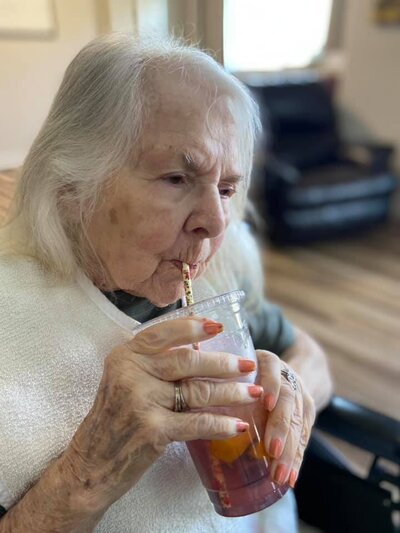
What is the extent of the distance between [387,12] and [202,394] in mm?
4388

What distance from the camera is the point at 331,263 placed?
367 centimetres

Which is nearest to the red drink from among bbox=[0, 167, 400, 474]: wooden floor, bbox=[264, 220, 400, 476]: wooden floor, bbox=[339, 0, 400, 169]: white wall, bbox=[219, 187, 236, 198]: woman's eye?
bbox=[219, 187, 236, 198]: woman's eye

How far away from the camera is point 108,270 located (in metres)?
0.80

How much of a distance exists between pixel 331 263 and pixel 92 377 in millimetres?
3093

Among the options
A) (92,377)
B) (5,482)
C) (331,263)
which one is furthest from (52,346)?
(331,263)

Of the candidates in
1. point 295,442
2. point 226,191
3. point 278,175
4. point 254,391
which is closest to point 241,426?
point 254,391

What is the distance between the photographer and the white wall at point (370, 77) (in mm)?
4254

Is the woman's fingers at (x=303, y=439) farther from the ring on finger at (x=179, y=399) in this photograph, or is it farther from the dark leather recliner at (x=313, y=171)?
the dark leather recliner at (x=313, y=171)

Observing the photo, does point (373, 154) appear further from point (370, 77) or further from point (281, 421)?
point (281, 421)

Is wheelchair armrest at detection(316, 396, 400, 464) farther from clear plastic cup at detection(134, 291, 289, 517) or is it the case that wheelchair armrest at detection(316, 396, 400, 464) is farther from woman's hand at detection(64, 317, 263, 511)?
woman's hand at detection(64, 317, 263, 511)

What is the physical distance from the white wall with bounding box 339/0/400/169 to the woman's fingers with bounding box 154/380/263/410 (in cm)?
418

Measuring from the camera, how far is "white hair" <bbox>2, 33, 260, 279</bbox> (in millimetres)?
727

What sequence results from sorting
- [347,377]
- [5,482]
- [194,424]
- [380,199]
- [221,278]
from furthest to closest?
1. [380,199]
2. [347,377]
3. [221,278]
4. [5,482]
5. [194,424]

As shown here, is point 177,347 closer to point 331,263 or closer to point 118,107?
point 118,107
